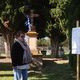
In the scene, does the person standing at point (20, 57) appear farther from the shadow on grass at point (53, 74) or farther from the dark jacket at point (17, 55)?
the shadow on grass at point (53, 74)

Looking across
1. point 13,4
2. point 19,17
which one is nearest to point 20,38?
point 13,4

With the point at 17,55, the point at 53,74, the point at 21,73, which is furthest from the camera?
the point at 53,74

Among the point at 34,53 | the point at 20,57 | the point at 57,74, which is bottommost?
the point at 57,74

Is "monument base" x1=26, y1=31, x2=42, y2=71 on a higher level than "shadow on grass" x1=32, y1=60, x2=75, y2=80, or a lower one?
higher

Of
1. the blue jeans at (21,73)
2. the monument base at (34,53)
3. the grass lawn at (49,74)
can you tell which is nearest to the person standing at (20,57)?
the blue jeans at (21,73)

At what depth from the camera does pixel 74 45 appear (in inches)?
426

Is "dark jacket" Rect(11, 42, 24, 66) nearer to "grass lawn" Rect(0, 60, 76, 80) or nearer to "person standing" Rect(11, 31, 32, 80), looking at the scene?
"person standing" Rect(11, 31, 32, 80)

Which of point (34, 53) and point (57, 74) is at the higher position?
point (34, 53)

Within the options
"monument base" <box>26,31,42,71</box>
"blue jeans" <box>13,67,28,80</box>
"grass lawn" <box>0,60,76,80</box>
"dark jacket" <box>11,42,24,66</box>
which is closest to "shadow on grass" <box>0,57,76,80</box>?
"grass lawn" <box>0,60,76,80</box>

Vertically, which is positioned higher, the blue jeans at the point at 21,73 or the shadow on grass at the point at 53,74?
the blue jeans at the point at 21,73

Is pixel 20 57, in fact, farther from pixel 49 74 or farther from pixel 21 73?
pixel 49 74

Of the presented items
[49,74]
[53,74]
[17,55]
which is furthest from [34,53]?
[17,55]

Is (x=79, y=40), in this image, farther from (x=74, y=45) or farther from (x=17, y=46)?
(x=17, y=46)

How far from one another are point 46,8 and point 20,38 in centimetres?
2253
